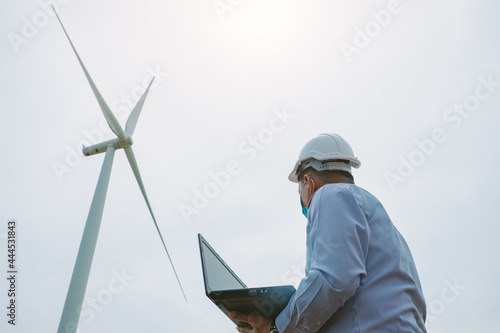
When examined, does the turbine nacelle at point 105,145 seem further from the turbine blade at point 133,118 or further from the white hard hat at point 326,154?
the white hard hat at point 326,154

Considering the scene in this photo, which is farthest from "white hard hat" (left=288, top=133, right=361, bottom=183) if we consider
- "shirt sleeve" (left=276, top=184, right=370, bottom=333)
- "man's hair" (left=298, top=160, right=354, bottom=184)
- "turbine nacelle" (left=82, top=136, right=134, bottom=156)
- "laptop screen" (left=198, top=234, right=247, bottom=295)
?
"turbine nacelle" (left=82, top=136, right=134, bottom=156)

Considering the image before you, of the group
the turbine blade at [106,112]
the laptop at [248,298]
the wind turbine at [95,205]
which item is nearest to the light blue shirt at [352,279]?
the laptop at [248,298]

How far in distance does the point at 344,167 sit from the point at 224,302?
187 cm

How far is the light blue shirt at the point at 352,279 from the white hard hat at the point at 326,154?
765 mm

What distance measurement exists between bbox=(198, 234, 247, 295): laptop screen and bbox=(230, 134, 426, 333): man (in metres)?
0.37

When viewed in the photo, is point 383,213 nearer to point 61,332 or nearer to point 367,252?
point 367,252

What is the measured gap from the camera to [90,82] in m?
20.7

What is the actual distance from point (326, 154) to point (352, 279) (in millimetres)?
1620

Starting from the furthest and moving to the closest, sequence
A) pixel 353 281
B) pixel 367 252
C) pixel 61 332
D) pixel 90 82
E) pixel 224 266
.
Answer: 1. pixel 90 82
2. pixel 61 332
3. pixel 224 266
4. pixel 367 252
5. pixel 353 281

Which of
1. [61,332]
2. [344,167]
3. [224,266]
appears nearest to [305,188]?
[344,167]

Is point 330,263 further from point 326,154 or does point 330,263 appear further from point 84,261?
point 84,261

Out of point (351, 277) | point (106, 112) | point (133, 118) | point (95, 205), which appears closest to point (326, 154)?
point (351, 277)

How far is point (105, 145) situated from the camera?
23.4 m

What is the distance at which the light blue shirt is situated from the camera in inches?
135
